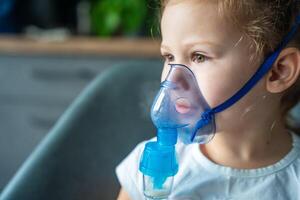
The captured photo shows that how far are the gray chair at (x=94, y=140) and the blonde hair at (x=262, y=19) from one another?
40 centimetres

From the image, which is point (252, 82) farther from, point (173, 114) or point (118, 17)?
point (118, 17)

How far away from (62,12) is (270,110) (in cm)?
163

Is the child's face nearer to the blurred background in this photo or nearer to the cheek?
the cheek

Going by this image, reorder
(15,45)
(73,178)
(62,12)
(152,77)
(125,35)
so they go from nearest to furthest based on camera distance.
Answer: (73,178) → (152,77) → (15,45) → (125,35) → (62,12)

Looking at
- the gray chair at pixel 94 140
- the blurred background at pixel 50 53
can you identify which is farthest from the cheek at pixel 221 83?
the blurred background at pixel 50 53

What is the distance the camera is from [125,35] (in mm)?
2061

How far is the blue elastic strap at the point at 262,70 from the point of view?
0.75m

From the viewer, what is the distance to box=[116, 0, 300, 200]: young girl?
2.36ft

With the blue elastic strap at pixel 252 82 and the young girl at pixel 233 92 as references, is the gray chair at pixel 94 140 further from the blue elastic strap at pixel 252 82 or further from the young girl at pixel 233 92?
the blue elastic strap at pixel 252 82

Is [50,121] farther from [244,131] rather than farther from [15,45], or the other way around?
[244,131]

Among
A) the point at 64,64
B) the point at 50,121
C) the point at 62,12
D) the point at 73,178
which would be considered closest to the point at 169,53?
the point at 73,178

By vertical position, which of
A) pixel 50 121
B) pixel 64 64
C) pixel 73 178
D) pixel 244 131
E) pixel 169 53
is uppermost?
pixel 169 53

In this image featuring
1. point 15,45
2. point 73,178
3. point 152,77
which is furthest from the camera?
point 15,45

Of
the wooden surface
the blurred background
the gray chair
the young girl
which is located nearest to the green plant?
the blurred background
